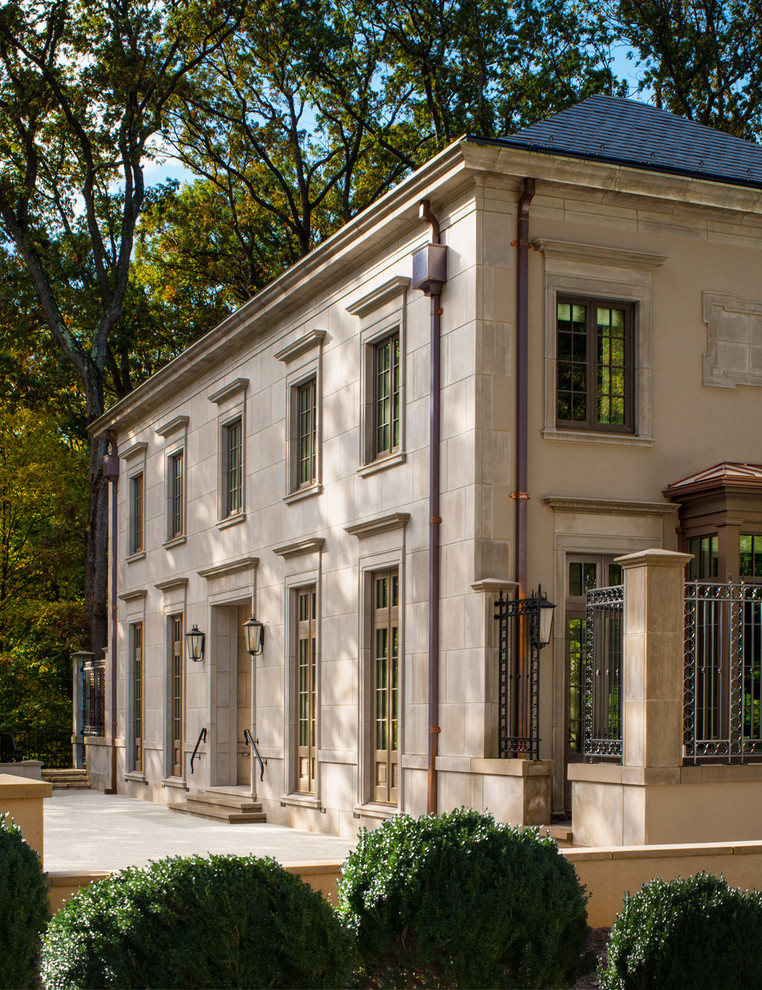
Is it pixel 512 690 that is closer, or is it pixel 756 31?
pixel 512 690

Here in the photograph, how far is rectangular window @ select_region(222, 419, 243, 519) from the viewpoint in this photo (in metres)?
22.1

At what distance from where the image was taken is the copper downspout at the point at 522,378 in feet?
45.7

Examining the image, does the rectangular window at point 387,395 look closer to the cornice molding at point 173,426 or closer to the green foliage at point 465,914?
the cornice molding at point 173,426

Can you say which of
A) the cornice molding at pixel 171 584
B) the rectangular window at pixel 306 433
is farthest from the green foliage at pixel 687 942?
the cornice molding at pixel 171 584

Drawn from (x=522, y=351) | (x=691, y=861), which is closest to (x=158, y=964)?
(x=691, y=861)

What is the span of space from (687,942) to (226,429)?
1693 centimetres

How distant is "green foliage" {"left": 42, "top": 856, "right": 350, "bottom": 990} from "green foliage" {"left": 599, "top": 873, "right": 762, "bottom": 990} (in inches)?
57.6

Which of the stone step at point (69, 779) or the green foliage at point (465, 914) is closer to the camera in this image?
the green foliage at point (465, 914)

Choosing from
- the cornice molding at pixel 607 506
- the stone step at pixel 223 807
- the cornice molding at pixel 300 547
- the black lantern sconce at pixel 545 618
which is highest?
the cornice molding at pixel 607 506

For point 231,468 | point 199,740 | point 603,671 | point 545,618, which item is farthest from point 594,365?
point 199,740

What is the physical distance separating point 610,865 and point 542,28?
24380 mm

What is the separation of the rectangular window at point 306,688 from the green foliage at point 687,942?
1158cm

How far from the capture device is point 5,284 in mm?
34000

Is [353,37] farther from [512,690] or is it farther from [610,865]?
[610,865]
